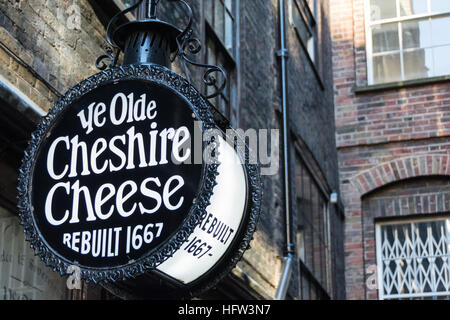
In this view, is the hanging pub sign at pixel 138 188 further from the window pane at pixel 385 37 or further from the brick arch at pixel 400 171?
the window pane at pixel 385 37

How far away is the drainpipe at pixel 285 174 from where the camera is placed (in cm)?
844

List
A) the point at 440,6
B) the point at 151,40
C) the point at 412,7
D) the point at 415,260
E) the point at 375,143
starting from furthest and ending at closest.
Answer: the point at 412,7
the point at 440,6
the point at 375,143
the point at 415,260
the point at 151,40

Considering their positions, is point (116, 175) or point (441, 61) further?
point (441, 61)

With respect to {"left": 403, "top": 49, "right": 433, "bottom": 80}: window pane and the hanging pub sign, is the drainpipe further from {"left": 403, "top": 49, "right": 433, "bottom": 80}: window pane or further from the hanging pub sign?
the hanging pub sign

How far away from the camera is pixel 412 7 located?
41.8 ft

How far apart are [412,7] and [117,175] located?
10.2 meters

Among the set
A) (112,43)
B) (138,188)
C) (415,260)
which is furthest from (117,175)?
(415,260)

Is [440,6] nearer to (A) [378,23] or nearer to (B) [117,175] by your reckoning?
(A) [378,23]

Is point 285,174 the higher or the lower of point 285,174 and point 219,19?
the lower

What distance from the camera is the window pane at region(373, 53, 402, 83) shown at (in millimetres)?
12578

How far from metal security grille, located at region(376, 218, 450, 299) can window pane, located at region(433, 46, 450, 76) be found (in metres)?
2.22

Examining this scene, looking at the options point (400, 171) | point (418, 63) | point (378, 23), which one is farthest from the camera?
point (378, 23)

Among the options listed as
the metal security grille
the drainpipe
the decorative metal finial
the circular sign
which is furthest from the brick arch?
the circular sign

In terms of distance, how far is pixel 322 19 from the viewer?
12500 millimetres
